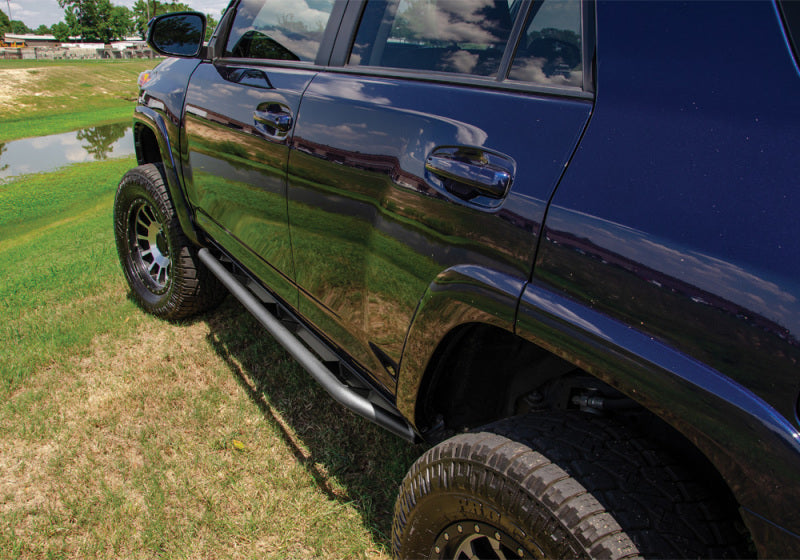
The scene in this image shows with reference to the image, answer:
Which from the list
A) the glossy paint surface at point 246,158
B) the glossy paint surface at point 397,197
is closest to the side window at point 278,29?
the glossy paint surface at point 246,158

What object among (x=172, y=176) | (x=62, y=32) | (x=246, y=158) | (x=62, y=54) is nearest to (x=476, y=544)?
(x=246, y=158)

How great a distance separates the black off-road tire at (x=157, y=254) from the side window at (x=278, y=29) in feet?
3.58

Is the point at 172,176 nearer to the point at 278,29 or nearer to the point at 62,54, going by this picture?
the point at 278,29

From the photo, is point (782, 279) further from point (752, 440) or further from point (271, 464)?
point (271, 464)

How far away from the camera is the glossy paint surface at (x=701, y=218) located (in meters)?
0.88

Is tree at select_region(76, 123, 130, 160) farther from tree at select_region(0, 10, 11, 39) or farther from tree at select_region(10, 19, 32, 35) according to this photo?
tree at select_region(10, 19, 32, 35)

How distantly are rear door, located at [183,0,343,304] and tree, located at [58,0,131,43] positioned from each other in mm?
111266

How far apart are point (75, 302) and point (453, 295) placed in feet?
12.1

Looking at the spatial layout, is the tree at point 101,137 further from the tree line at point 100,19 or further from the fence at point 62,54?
the tree line at point 100,19

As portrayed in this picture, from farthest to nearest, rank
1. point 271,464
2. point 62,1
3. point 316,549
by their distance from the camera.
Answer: point 62,1 < point 271,464 < point 316,549

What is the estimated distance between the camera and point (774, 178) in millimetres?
900

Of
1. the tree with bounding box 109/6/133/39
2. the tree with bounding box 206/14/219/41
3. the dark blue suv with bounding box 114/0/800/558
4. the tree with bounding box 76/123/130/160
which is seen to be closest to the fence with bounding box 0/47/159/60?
the tree with bounding box 76/123/130/160

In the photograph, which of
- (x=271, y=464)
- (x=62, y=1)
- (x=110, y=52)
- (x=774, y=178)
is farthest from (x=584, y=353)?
(x=62, y=1)

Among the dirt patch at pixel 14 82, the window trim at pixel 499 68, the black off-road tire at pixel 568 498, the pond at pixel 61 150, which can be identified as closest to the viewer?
the black off-road tire at pixel 568 498
